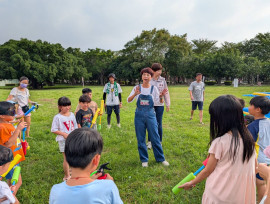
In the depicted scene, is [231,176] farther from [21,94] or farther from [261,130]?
[21,94]

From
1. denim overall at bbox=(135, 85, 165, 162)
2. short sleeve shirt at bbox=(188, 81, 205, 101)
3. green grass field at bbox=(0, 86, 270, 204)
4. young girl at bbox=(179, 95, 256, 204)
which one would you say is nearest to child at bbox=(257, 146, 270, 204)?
young girl at bbox=(179, 95, 256, 204)

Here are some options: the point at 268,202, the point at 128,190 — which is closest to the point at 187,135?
the point at 128,190

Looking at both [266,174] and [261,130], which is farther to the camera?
[261,130]

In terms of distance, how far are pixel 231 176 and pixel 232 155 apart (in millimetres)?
199

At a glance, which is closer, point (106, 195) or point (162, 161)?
point (106, 195)

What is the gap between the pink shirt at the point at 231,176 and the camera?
5.66 feet

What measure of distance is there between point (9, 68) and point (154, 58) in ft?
90.0

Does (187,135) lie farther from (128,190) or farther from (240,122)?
(240,122)

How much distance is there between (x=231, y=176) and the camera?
174 centimetres

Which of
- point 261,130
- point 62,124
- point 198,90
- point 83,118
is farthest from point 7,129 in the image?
point 198,90

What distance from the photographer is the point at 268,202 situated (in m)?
1.37

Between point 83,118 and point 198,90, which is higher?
point 198,90

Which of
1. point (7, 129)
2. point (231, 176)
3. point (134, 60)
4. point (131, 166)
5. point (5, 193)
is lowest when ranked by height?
point (131, 166)

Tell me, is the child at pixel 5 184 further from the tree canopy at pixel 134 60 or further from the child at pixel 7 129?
the tree canopy at pixel 134 60
